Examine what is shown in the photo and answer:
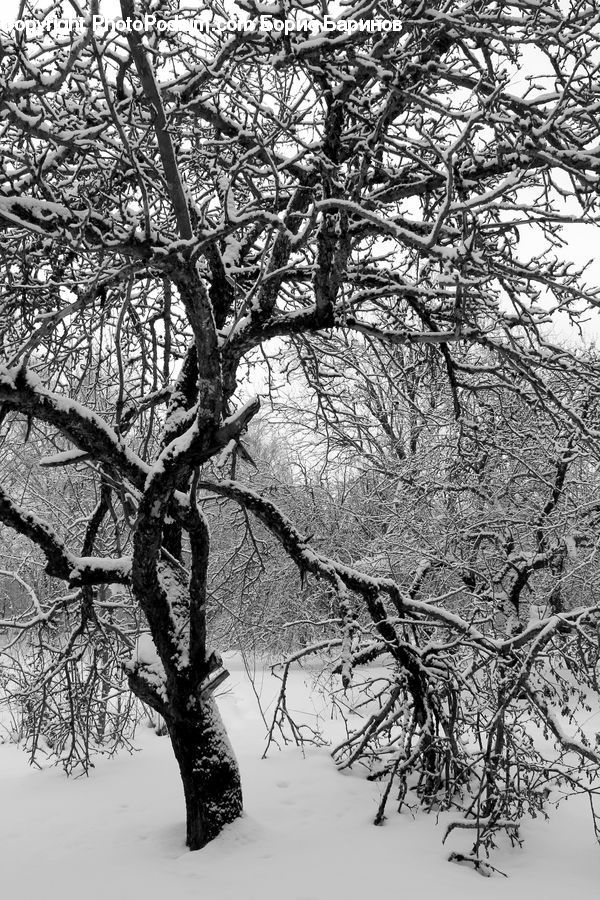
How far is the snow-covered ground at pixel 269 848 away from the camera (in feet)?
12.6

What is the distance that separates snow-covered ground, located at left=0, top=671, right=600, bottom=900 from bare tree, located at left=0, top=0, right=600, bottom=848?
0.47 meters

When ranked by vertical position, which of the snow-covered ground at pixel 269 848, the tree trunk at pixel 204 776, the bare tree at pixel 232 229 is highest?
the bare tree at pixel 232 229

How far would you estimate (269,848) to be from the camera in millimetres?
4375

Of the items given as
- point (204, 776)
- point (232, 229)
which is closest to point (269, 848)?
point (204, 776)

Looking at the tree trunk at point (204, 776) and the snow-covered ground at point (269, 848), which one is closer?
the snow-covered ground at point (269, 848)

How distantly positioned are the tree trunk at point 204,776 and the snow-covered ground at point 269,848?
10cm

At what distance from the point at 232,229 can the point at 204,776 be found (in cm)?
338

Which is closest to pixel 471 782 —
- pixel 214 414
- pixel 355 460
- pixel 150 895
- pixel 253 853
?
pixel 253 853

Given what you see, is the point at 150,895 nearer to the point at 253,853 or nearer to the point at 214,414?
the point at 253,853

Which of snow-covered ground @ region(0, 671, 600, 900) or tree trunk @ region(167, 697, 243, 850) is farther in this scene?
tree trunk @ region(167, 697, 243, 850)

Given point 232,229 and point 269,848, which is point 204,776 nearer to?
point 269,848

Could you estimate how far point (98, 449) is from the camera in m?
4.32

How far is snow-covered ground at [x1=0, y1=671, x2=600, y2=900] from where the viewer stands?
3844 mm

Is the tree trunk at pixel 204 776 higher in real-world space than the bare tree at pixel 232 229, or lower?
lower
